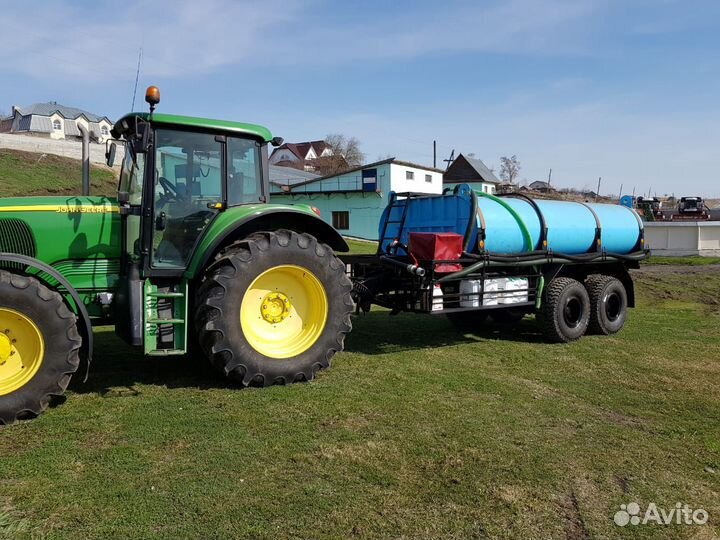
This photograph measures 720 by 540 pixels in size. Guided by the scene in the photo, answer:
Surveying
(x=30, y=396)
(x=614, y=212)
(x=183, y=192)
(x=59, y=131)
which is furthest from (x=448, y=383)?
(x=59, y=131)

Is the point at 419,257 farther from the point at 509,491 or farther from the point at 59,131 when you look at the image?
the point at 59,131

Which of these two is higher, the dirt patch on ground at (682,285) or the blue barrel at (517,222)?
the blue barrel at (517,222)

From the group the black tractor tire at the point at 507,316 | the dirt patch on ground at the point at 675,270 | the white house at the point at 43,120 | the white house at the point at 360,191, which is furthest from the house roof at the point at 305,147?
the black tractor tire at the point at 507,316

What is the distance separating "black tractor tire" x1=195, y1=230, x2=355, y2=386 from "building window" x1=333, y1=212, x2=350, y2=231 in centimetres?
2724

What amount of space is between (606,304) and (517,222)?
2.33 meters

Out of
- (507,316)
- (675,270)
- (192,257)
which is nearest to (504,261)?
(507,316)

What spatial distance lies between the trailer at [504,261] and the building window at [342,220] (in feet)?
78.2

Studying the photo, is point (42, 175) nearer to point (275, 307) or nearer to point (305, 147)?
point (275, 307)

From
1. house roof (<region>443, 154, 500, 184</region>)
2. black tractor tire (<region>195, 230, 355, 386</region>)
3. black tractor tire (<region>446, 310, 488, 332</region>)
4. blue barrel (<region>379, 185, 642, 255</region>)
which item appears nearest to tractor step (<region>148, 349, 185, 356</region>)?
black tractor tire (<region>195, 230, 355, 386</region>)

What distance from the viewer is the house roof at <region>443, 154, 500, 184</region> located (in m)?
55.4

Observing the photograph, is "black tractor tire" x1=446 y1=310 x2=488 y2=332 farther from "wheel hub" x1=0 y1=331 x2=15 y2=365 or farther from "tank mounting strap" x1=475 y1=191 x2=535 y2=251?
"wheel hub" x1=0 y1=331 x2=15 y2=365

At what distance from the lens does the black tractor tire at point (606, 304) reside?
889 cm

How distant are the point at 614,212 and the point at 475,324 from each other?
2912mm

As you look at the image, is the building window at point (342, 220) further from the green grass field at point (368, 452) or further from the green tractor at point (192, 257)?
the green tractor at point (192, 257)
